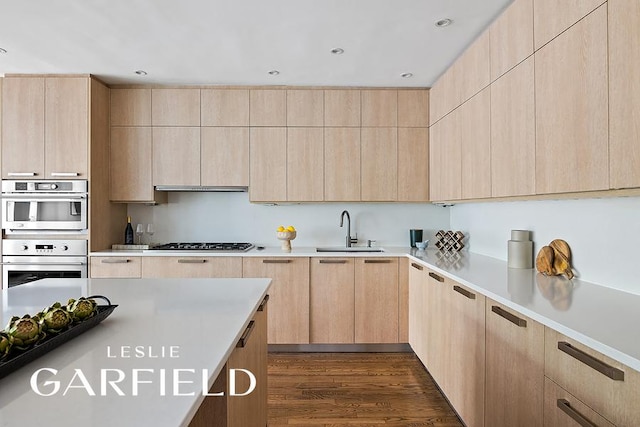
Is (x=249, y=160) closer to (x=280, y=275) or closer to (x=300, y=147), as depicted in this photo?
(x=300, y=147)

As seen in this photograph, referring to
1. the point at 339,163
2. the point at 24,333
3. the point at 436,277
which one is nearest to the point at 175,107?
the point at 339,163

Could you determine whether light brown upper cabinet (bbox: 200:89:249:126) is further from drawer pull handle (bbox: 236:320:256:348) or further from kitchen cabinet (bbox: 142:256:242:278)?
drawer pull handle (bbox: 236:320:256:348)

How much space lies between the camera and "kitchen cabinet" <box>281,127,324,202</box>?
3904mm

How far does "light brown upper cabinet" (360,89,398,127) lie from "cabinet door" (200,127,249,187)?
123 cm

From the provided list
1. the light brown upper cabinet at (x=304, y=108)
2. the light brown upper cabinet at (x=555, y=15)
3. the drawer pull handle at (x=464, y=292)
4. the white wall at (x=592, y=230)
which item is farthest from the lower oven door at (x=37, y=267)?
the light brown upper cabinet at (x=555, y=15)

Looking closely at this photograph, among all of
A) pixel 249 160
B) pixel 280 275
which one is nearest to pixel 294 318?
pixel 280 275

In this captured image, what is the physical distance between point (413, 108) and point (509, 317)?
106 inches

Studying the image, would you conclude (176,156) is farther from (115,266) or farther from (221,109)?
(115,266)

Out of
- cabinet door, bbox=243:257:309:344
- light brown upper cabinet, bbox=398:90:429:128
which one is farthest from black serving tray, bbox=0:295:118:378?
light brown upper cabinet, bbox=398:90:429:128

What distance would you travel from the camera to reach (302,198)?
3910 millimetres

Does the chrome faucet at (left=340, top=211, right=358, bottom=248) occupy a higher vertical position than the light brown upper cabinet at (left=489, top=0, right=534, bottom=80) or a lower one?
lower

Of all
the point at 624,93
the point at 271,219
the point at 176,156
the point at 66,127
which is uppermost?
the point at 66,127

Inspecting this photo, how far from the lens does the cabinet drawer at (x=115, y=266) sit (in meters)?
3.63

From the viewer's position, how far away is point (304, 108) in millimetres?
3908
